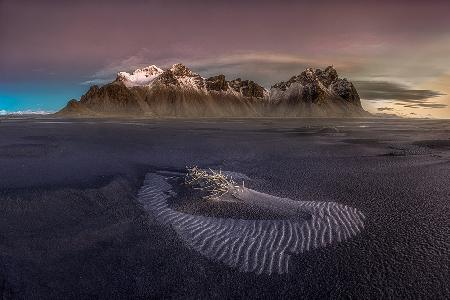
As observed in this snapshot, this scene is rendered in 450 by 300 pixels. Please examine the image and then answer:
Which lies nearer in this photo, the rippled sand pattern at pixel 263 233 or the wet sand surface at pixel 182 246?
the wet sand surface at pixel 182 246

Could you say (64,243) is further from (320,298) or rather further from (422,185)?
(422,185)

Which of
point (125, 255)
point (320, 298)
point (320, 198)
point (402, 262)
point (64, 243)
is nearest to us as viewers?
point (320, 298)

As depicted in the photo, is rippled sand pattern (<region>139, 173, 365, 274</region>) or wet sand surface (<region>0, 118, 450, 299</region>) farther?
rippled sand pattern (<region>139, 173, 365, 274</region>)

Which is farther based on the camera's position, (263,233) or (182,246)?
(263,233)

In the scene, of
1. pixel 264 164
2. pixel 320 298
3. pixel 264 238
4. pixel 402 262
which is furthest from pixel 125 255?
pixel 264 164

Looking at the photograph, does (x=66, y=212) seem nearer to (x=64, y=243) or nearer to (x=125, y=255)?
(x=64, y=243)

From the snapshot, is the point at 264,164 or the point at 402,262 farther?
the point at 264,164

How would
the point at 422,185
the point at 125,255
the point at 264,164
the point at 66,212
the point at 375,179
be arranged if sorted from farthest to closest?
the point at 264,164, the point at 375,179, the point at 422,185, the point at 66,212, the point at 125,255
